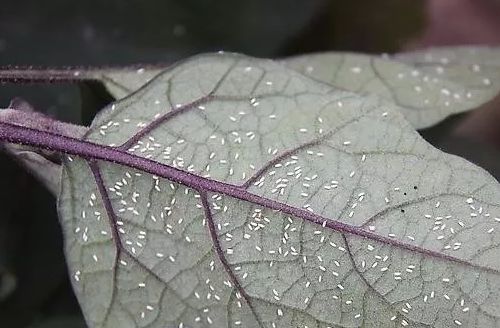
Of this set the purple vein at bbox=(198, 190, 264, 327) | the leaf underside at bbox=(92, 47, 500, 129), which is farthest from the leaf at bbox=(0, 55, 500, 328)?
the leaf underside at bbox=(92, 47, 500, 129)

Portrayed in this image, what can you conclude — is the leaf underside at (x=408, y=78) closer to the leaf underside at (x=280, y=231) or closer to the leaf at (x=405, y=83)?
the leaf at (x=405, y=83)

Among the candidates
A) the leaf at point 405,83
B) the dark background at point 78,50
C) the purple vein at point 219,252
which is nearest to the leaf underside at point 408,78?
the leaf at point 405,83

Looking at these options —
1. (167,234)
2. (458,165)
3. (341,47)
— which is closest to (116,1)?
(341,47)

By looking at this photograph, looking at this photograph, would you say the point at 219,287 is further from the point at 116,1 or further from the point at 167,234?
the point at 116,1

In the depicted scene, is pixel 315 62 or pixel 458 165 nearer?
pixel 458 165

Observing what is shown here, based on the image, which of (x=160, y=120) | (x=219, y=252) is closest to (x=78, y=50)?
(x=160, y=120)

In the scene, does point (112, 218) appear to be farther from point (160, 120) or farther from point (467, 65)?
point (467, 65)

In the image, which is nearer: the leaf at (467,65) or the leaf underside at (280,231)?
the leaf underside at (280,231)

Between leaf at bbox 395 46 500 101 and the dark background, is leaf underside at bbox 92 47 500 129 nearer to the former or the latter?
leaf at bbox 395 46 500 101
